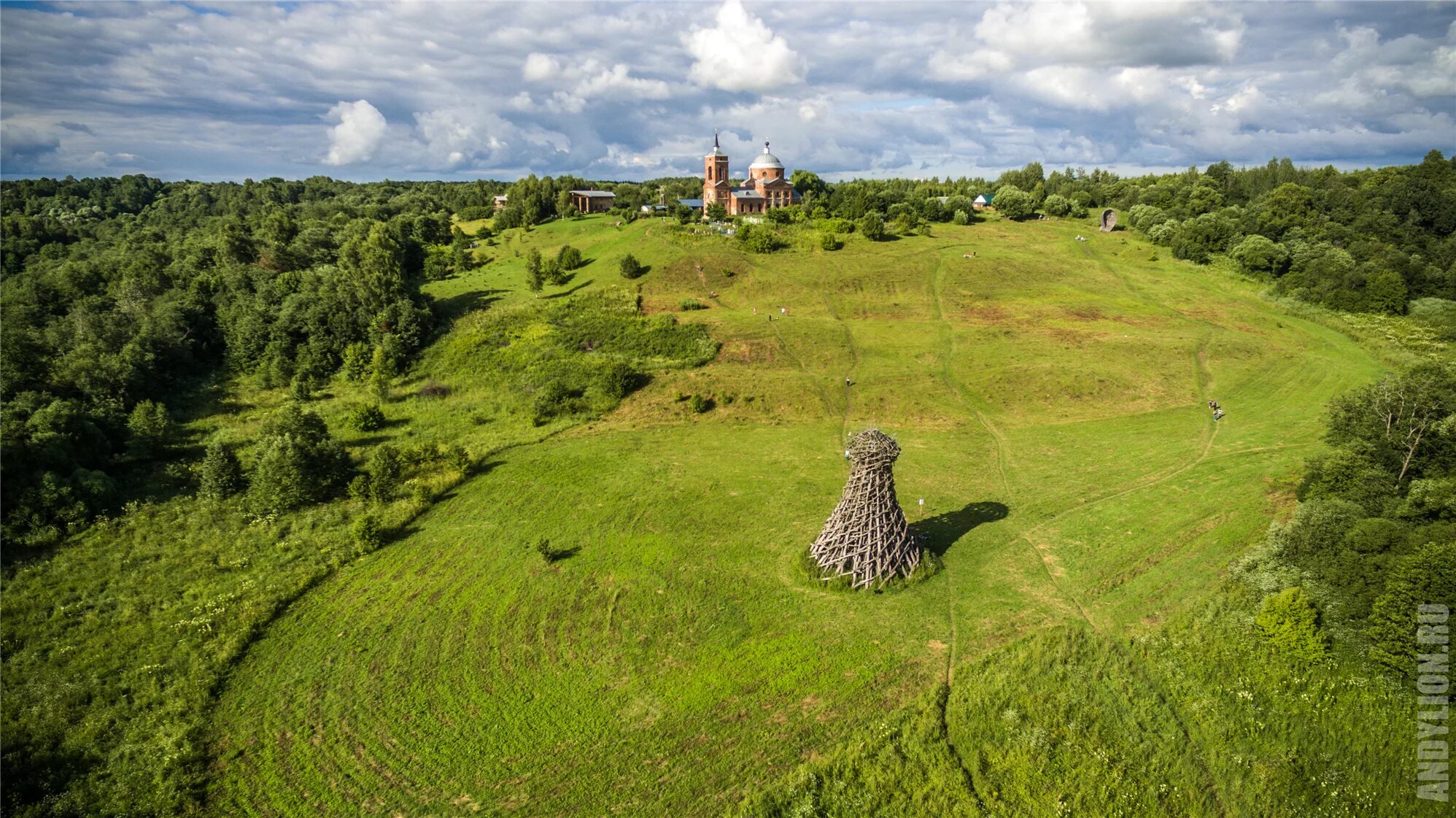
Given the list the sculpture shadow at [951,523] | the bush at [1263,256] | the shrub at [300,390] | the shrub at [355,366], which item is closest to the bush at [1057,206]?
the bush at [1263,256]

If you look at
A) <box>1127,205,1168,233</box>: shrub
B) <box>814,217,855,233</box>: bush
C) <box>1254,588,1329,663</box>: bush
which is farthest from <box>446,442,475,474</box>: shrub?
<box>1127,205,1168,233</box>: shrub

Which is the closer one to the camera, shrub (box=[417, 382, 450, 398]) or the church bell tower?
shrub (box=[417, 382, 450, 398])

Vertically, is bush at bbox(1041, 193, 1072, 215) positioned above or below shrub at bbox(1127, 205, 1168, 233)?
above

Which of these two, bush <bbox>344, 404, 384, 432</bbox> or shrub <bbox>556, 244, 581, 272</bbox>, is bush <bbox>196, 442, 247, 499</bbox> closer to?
bush <bbox>344, 404, 384, 432</bbox>

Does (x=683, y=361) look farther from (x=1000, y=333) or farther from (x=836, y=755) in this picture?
(x=836, y=755)

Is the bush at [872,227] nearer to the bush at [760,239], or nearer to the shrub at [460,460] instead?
the bush at [760,239]

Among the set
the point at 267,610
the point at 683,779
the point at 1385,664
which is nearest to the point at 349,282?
the point at 267,610
